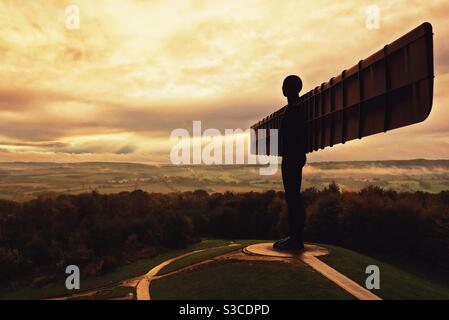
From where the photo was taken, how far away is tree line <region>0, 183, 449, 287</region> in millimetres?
52500

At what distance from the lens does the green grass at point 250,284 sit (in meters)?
19.5

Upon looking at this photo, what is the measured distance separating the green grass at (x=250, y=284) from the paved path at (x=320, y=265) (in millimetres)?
581

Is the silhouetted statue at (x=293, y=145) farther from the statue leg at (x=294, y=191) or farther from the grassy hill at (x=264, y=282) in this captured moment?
the grassy hill at (x=264, y=282)

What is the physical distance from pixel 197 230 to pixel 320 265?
4716cm

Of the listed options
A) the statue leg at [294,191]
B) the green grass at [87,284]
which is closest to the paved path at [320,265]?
the statue leg at [294,191]

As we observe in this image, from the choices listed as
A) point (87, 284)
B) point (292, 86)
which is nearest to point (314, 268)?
point (292, 86)

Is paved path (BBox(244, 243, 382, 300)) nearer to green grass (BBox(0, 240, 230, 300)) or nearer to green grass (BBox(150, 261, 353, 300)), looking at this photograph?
green grass (BBox(150, 261, 353, 300))

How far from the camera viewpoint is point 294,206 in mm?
24672

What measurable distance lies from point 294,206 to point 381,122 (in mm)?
9134

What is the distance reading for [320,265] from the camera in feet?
75.8
